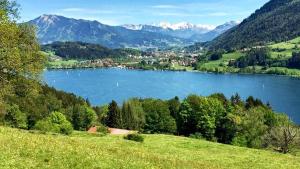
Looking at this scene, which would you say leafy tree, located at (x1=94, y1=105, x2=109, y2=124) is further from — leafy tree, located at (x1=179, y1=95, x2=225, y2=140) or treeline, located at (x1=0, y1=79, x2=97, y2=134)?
leafy tree, located at (x1=179, y1=95, x2=225, y2=140)

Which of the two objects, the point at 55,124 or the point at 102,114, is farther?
the point at 102,114

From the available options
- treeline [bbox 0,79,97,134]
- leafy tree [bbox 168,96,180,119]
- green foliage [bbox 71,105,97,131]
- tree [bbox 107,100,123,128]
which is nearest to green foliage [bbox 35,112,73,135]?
treeline [bbox 0,79,97,134]

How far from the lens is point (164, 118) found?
4592 inches

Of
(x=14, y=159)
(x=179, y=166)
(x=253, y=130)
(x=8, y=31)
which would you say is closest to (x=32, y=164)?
(x=14, y=159)

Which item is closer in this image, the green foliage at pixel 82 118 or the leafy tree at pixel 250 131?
the leafy tree at pixel 250 131

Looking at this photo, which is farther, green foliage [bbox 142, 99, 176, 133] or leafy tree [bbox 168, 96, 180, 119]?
leafy tree [bbox 168, 96, 180, 119]

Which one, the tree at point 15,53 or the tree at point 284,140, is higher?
the tree at point 15,53

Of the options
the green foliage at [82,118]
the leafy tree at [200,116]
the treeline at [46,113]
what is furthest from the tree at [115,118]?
the leafy tree at [200,116]

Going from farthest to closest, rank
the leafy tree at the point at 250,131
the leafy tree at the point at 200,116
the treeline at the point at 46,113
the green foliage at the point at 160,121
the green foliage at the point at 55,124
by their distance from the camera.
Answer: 1. the green foliage at the point at 160,121
2. the leafy tree at the point at 200,116
3. the treeline at the point at 46,113
4. the leafy tree at the point at 250,131
5. the green foliage at the point at 55,124

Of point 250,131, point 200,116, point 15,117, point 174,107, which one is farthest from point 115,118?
point 250,131

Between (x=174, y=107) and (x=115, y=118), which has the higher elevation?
(x=174, y=107)

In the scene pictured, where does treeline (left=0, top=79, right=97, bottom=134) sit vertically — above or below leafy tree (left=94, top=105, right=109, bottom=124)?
above

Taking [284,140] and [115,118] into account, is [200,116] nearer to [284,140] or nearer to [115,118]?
[115,118]

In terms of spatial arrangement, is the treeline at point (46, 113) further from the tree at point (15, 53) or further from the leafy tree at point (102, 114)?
the tree at point (15, 53)
